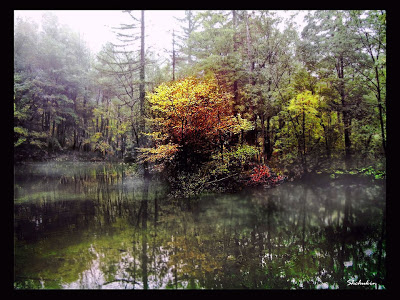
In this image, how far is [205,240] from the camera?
4.98 m

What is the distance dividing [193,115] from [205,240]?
542 cm

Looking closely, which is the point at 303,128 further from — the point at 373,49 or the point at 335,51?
the point at 373,49

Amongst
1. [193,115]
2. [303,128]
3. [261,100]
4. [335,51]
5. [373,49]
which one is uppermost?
[335,51]

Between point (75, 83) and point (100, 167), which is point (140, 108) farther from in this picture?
point (75, 83)

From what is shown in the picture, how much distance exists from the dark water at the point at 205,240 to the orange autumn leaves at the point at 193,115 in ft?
7.99

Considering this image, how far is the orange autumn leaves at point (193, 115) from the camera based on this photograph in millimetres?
9008

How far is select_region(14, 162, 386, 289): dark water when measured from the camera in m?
3.89

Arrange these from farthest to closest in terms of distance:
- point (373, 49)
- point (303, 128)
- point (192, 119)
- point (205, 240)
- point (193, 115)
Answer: point (303, 128), point (192, 119), point (193, 115), point (373, 49), point (205, 240)

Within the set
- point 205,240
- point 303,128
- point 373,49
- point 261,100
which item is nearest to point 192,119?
point 261,100

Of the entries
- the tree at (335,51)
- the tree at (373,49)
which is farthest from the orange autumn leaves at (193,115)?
the tree at (373,49)

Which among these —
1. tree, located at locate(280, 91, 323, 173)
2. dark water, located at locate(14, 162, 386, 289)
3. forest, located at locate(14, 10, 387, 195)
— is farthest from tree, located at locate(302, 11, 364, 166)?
dark water, located at locate(14, 162, 386, 289)

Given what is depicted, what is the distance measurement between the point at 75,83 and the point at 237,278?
17.1 meters
